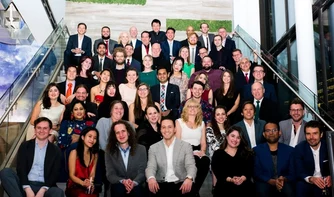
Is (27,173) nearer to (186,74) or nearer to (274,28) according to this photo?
(186,74)

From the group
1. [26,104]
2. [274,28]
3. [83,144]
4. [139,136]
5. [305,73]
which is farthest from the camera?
[274,28]

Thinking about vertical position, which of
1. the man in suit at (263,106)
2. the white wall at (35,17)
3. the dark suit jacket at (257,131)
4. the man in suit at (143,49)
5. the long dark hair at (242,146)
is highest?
the white wall at (35,17)

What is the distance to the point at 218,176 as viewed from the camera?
17.3ft

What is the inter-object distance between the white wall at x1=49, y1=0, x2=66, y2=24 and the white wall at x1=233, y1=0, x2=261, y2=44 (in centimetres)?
458

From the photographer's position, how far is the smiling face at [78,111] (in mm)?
6289

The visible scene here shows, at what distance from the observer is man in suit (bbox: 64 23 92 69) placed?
30.7 feet

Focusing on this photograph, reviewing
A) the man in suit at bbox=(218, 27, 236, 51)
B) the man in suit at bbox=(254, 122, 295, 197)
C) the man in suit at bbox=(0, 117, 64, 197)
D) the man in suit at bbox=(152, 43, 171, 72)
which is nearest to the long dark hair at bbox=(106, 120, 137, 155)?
the man in suit at bbox=(0, 117, 64, 197)

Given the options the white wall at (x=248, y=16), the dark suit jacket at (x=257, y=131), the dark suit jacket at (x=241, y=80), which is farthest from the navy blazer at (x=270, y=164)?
the white wall at (x=248, y=16)

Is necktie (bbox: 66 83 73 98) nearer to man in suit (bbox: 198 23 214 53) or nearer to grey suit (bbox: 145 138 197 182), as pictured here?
grey suit (bbox: 145 138 197 182)

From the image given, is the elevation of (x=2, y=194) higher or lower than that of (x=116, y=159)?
lower

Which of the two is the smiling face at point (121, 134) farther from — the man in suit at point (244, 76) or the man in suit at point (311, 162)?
the man in suit at point (244, 76)

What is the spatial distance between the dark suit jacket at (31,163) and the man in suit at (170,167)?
988 millimetres

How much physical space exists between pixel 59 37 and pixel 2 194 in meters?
5.33

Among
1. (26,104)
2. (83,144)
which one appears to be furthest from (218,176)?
(26,104)
